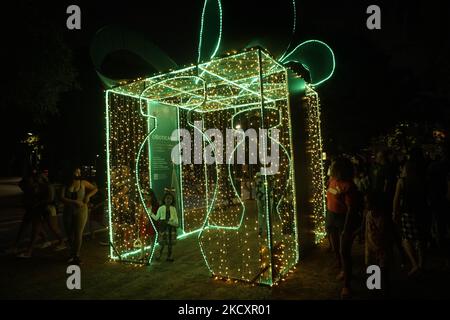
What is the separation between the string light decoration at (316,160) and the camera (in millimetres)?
7215

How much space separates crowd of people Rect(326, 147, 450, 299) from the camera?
431 centimetres

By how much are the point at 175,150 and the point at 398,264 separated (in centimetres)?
557

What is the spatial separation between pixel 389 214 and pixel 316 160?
3171mm

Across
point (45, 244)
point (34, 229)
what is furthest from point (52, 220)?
point (45, 244)

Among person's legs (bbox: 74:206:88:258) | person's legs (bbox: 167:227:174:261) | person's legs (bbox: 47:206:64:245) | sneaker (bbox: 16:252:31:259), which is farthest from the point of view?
person's legs (bbox: 47:206:64:245)

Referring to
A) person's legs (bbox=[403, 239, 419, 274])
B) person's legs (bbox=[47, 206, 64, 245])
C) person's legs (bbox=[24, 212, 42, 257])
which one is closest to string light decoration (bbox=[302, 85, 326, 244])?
person's legs (bbox=[403, 239, 419, 274])

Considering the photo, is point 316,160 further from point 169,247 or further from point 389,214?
point 169,247

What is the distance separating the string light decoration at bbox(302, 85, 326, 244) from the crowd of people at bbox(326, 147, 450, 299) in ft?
4.00

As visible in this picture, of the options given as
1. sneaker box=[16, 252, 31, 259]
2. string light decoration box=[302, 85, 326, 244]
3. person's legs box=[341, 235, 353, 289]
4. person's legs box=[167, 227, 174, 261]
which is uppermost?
string light decoration box=[302, 85, 326, 244]

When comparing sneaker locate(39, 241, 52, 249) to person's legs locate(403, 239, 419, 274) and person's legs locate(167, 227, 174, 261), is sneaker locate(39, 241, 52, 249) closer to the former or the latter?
person's legs locate(167, 227, 174, 261)

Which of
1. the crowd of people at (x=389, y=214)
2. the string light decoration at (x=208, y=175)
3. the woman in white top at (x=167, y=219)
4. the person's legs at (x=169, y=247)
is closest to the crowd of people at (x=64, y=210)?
the string light decoration at (x=208, y=175)

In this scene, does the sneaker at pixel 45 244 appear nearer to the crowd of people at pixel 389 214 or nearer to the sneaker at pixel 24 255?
the sneaker at pixel 24 255

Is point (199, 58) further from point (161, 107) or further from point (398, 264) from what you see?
point (398, 264)

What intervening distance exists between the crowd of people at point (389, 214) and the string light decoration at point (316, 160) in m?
1.22
